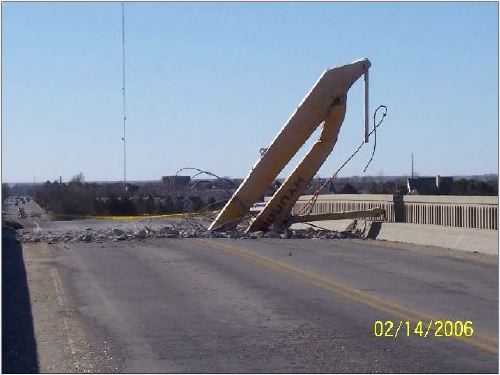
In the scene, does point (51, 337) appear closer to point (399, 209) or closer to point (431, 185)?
point (399, 209)

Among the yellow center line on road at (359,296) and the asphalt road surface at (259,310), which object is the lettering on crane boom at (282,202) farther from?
the yellow center line on road at (359,296)

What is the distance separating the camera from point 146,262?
75.0 feet

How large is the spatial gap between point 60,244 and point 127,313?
1599 centimetres

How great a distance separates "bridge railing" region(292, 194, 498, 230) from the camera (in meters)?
27.9

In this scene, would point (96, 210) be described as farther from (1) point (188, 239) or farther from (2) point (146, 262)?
(2) point (146, 262)

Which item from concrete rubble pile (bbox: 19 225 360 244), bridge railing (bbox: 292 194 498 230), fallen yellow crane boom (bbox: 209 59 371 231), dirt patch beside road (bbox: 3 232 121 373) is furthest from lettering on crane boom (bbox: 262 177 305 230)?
dirt patch beside road (bbox: 3 232 121 373)

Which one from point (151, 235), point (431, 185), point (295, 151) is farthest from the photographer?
point (431, 185)

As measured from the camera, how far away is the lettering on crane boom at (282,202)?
33.3 metres

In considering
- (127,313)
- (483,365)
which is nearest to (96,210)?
(127,313)

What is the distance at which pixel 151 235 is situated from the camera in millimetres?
32219

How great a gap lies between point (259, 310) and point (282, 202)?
1891 cm
